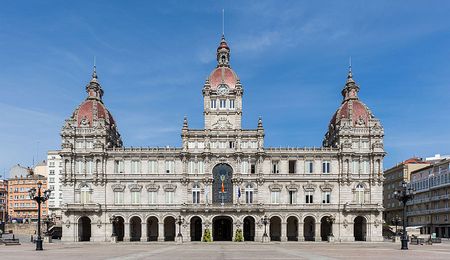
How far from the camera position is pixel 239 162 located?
101 metres

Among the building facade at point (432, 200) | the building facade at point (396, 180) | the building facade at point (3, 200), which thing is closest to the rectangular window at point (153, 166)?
the building facade at point (432, 200)

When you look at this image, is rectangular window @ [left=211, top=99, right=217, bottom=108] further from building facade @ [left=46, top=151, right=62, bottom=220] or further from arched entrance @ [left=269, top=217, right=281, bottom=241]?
building facade @ [left=46, top=151, right=62, bottom=220]

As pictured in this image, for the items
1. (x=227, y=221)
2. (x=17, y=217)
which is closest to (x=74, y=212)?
(x=227, y=221)

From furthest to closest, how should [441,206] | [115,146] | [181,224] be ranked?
[441,206] < [115,146] < [181,224]

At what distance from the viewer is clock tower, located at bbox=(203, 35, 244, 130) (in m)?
103

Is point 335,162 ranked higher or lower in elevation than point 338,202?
higher

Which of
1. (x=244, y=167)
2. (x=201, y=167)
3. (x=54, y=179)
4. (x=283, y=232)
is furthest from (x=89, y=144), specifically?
(x=54, y=179)

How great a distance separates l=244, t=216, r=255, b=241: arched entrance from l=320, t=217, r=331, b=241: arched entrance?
42.7 ft

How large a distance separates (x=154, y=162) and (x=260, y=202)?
2079 cm

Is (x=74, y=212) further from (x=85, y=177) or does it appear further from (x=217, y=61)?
(x=217, y=61)

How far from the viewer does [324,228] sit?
10488 cm

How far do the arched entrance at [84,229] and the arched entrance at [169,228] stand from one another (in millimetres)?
14392

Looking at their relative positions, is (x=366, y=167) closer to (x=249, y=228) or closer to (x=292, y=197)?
(x=292, y=197)

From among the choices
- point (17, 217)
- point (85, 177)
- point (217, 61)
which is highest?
point (217, 61)
